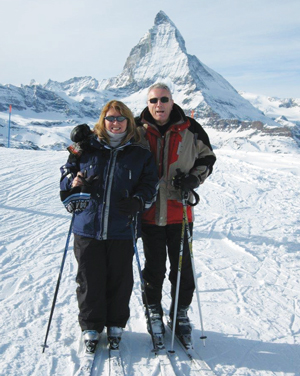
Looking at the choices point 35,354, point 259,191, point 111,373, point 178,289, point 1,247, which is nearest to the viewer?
point 111,373

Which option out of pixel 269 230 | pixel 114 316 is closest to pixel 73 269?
pixel 114 316

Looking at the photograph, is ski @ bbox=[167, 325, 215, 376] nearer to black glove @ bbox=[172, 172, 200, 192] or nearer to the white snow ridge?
the white snow ridge

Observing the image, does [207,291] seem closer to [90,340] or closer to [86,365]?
[90,340]

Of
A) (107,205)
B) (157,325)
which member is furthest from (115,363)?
(107,205)

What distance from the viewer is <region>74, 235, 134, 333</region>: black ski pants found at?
307cm

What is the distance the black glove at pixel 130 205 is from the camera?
→ 9.72ft

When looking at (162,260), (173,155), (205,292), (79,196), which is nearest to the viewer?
(79,196)

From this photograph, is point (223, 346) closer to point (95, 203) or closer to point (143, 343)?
point (143, 343)

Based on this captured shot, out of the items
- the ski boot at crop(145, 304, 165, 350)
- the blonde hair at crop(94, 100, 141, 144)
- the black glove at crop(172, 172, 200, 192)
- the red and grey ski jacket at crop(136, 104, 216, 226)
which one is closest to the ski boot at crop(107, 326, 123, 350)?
the ski boot at crop(145, 304, 165, 350)

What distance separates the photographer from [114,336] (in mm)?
3137

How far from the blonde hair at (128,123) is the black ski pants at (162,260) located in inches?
32.4

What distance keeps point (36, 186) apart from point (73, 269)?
5.88 m

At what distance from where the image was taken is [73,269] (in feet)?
16.3

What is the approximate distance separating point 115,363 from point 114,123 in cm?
194
